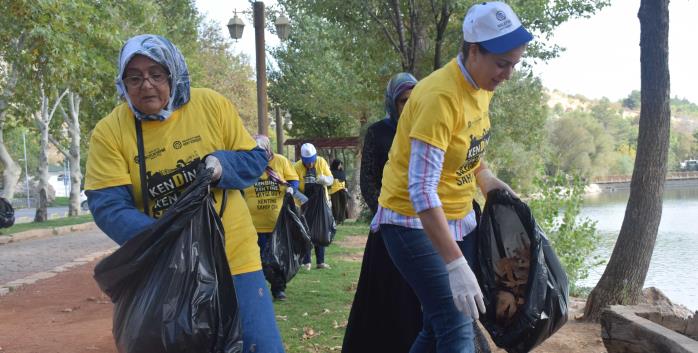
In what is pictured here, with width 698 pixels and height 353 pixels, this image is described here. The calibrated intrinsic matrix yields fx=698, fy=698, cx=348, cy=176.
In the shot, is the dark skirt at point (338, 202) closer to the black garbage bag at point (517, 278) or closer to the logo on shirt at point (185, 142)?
the black garbage bag at point (517, 278)

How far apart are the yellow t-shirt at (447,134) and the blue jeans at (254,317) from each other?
0.70 metres

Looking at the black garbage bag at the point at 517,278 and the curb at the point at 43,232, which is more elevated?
the black garbage bag at the point at 517,278

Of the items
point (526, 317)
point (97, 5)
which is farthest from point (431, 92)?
point (97, 5)

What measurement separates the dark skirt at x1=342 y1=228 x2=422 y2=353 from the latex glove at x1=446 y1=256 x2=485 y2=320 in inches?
43.8

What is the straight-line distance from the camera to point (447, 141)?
2.61m

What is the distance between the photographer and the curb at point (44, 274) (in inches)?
326

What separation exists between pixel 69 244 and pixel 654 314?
41.1ft

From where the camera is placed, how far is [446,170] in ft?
9.41

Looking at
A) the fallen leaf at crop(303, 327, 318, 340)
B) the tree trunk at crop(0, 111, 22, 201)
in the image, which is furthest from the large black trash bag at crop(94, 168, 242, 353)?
the tree trunk at crop(0, 111, 22, 201)

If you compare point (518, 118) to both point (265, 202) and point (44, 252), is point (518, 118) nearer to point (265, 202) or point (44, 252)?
point (44, 252)

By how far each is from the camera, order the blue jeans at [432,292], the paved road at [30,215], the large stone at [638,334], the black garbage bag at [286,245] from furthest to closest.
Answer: the paved road at [30,215], the black garbage bag at [286,245], the large stone at [638,334], the blue jeans at [432,292]

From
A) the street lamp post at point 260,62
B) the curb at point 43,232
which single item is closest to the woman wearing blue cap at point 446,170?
the street lamp post at point 260,62

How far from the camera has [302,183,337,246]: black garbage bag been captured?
8.84m

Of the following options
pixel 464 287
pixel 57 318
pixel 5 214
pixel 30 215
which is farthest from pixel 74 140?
pixel 464 287
